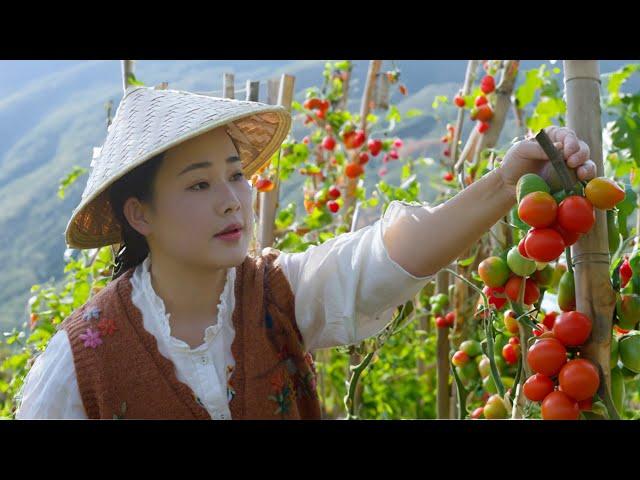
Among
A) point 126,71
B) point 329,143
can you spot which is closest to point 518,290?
point 126,71

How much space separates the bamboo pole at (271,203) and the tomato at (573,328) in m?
1.22

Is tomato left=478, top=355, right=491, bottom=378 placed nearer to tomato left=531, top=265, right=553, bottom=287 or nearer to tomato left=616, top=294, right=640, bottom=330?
tomato left=531, top=265, right=553, bottom=287

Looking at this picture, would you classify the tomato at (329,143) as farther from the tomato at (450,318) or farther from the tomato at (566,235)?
the tomato at (566,235)

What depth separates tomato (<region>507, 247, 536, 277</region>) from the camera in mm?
881

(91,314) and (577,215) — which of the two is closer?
(577,215)

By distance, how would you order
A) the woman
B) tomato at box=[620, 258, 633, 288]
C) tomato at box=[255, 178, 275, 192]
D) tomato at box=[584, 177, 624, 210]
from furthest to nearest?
tomato at box=[255, 178, 275, 192]
the woman
tomato at box=[620, 258, 633, 288]
tomato at box=[584, 177, 624, 210]

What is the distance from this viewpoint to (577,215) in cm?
66

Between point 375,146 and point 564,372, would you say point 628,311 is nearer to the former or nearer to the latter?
point 564,372

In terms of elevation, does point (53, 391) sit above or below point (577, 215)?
below

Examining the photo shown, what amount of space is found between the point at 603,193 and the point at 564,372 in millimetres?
164

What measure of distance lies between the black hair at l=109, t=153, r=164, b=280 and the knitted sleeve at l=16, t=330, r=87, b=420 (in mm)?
192

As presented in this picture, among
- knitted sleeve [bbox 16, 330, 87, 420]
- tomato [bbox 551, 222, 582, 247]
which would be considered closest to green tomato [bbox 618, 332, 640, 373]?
tomato [bbox 551, 222, 582, 247]

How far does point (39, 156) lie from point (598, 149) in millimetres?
4025
